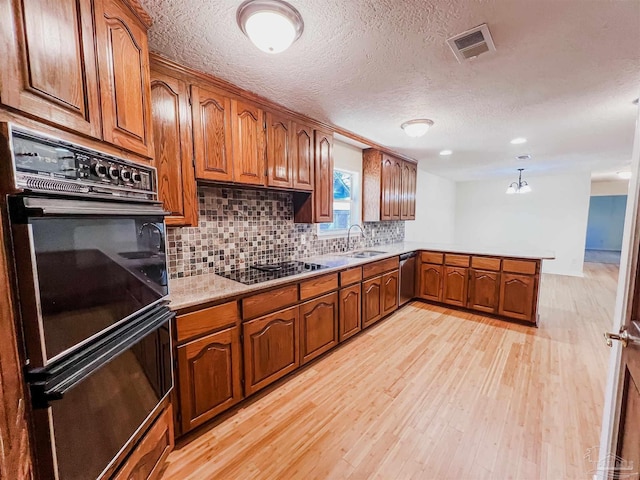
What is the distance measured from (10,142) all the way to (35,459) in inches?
35.1

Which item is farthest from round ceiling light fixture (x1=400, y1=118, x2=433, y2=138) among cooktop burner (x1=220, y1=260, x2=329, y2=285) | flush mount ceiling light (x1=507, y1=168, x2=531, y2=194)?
flush mount ceiling light (x1=507, y1=168, x2=531, y2=194)

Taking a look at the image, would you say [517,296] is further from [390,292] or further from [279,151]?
[279,151]

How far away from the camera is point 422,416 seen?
5.93 feet

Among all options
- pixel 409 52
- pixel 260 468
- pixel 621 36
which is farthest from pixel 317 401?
pixel 621 36

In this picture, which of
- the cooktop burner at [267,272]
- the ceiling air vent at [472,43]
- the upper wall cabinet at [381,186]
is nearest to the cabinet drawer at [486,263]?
the upper wall cabinet at [381,186]

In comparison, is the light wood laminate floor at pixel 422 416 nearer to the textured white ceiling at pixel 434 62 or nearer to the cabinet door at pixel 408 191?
the cabinet door at pixel 408 191

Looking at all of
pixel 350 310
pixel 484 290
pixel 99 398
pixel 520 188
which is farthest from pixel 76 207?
pixel 520 188

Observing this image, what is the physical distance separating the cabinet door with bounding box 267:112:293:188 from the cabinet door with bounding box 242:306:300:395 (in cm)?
113

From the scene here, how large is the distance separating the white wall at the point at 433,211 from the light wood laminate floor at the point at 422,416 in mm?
2955

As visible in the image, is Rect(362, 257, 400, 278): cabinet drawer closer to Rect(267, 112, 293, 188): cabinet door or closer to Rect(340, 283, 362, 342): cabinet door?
Rect(340, 283, 362, 342): cabinet door

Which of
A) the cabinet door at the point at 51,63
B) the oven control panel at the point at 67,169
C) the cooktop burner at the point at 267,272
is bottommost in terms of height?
the cooktop burner at the point at 267,272

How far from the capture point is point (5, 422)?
0.68m

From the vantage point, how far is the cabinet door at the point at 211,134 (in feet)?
5.84

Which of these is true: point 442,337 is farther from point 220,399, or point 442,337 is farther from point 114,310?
point 114,310
